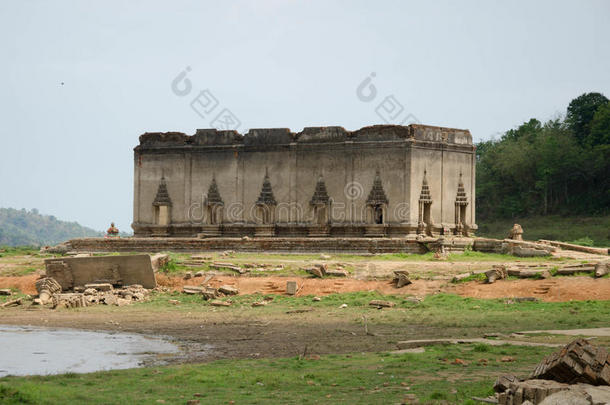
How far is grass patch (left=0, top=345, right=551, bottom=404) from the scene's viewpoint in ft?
38.8

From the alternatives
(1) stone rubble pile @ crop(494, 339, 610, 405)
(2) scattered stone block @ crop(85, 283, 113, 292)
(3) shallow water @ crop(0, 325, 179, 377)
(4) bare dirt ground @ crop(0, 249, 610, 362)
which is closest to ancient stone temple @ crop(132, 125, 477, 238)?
(4) bare dirt ground @ crop(0, 249, 610, 362)

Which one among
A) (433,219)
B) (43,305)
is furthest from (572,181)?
(43,305)

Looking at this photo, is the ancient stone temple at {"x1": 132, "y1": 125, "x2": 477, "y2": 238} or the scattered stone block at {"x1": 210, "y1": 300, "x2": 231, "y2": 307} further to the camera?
the ancient stone temple at {"x1": 132, "y1": 125, "x2": 477, "y2": 238}

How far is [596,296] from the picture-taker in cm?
2362

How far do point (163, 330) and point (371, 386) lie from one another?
9.89m

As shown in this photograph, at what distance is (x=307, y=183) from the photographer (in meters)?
40.0

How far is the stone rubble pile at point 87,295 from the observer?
2628cm

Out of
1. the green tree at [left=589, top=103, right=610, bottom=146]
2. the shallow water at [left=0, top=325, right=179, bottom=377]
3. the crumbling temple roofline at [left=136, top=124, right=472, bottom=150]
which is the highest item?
the green tree at [left=589, top=103, right=610, bottom=146]

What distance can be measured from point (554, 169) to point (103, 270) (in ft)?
152

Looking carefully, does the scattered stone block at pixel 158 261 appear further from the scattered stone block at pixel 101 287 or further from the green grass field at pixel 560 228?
the green grass field at pixel 560 228

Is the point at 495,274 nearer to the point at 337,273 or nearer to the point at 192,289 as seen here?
the point at 337,273

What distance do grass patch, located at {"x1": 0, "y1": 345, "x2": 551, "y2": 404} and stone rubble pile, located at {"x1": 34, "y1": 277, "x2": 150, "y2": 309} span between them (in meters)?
12.0

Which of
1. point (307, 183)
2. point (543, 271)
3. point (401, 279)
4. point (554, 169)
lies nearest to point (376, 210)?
point (307, 183)

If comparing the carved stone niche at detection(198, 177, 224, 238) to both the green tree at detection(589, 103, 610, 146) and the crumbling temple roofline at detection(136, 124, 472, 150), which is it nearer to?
the crumbling temple roofline at detection(136, 124, 472, 150)
